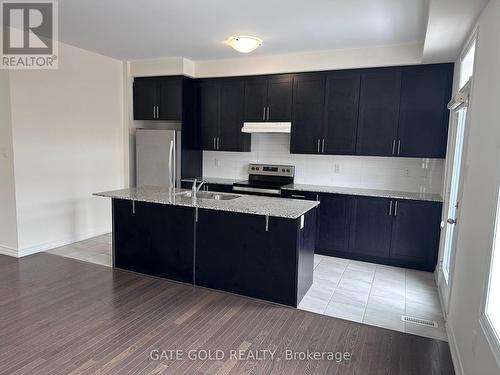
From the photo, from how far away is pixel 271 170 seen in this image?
5.31m

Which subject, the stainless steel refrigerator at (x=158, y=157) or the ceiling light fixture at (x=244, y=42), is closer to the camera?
the ceiling light fixture at (x=244, y=42)

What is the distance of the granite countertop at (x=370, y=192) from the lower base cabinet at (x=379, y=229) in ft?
0.15

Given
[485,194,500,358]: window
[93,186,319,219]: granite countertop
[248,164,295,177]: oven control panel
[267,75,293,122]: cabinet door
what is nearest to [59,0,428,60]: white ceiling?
[267,75,293,122]: cabinet door

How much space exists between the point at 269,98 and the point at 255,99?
22 cm

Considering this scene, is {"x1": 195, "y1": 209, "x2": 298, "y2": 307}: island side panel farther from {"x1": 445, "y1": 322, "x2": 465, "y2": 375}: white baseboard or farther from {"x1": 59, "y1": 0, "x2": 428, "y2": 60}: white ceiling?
{"x1": 59, "y1": 0, "x2": 428, "y2": 60}: white ceiling

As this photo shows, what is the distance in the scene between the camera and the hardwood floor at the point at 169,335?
2.28m

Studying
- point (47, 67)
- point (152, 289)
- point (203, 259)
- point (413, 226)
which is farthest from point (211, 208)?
point (47, 67)

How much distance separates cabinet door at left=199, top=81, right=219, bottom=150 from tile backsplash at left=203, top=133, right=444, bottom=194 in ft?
1.31

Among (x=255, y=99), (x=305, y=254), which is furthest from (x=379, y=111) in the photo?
(x=305, y=254)

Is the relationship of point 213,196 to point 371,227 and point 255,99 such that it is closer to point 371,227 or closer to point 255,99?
point 255,99

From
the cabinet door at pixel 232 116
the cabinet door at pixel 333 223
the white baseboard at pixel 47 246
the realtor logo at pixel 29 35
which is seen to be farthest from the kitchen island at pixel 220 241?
the realtor logo at pixel 29 35

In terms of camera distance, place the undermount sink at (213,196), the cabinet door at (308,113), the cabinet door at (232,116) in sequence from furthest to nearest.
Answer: the cabinet door at (232,116)
the cabinet door at (308,113)
the undermount sink at (213,196)

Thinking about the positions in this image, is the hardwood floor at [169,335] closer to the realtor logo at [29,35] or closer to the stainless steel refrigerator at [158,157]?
the stainless steel refrigerator at [158,157]

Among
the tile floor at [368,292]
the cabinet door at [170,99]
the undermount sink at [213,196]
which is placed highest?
the cabinet door at [170,99]
